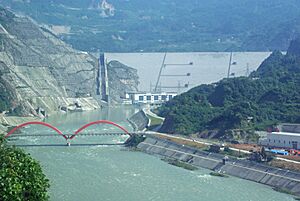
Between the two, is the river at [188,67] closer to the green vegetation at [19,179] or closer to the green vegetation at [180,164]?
the green vegetation at [180,164]

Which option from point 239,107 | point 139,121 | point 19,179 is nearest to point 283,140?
point 239,107

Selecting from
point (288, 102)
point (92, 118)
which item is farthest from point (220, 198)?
point (92, 118)

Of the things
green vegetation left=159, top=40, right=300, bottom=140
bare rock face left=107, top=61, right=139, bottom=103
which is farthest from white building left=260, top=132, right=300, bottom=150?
bare rock face left=107, top=61, right=139, bottom=103

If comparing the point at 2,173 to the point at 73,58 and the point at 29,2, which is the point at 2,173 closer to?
the point at 73,58

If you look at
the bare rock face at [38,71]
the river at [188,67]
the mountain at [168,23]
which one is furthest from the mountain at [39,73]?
the mountain at [168,23]

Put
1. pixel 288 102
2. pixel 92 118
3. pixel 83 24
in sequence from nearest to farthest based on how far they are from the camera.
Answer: pixel 288 102 < pixel 92 118 < pixel 83 24

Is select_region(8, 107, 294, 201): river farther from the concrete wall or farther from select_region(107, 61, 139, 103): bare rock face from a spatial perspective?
select_region(107, 61, 139, 103): bare rock face
